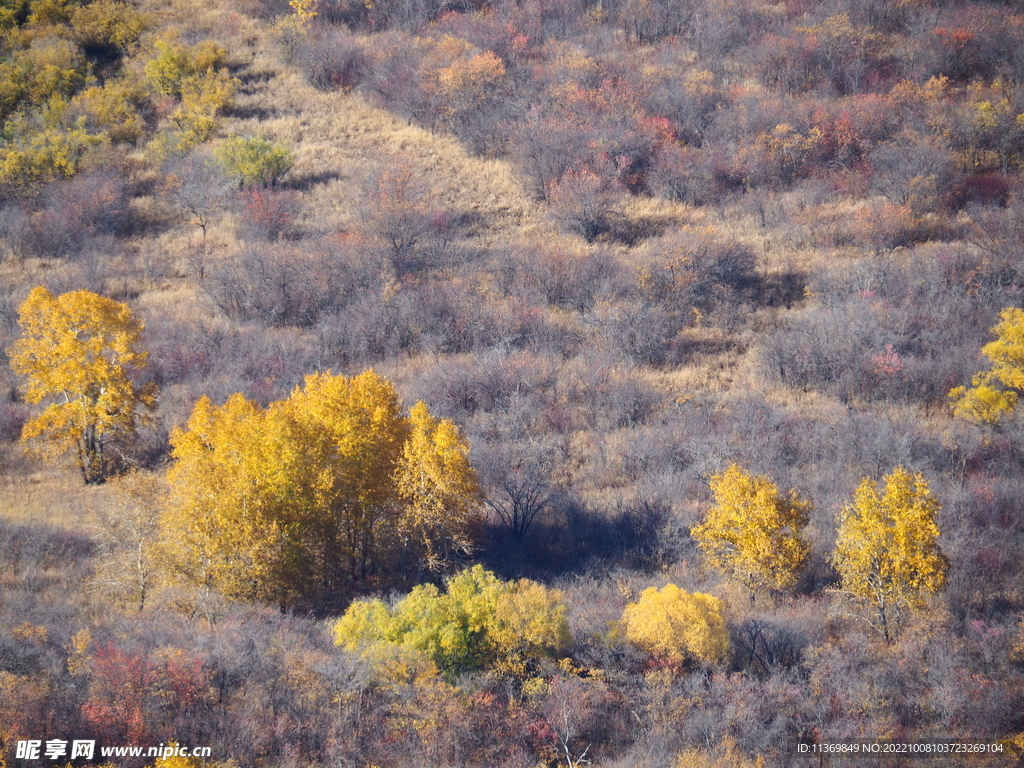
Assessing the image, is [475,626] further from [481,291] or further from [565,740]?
[481,291]

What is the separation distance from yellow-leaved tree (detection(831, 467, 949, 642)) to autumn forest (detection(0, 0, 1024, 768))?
13cm

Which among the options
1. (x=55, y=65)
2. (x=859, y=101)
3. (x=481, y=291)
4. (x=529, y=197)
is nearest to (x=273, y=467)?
(x=481, y=291)

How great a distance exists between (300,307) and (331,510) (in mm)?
21107

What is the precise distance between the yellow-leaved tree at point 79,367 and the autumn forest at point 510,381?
19cm

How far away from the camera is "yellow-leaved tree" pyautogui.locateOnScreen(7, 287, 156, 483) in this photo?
3353 cm

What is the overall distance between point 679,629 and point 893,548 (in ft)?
21.8

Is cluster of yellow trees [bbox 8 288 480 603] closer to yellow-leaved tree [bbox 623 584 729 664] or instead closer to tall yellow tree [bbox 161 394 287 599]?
tall yellow tree [bbox 161 394 287 599]

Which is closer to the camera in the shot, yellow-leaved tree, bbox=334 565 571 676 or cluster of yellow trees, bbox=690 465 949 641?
yellow-leaved tree, bbox=334 565 571 676

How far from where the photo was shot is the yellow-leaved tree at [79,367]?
33531 millimetres

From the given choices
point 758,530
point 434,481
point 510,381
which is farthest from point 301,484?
point 510,381

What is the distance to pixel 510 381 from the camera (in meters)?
40.7

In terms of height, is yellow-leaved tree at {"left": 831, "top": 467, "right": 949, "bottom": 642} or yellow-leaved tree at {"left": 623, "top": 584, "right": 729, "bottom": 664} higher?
yellow-leaved tree at {"left": 831, "top": 467, "right": 949, "bottom": 642}

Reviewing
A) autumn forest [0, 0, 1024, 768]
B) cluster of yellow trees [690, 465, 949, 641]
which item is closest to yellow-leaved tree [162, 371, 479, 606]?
autumn forest [0, 0, 1024, 768]

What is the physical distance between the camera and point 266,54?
227 feet
